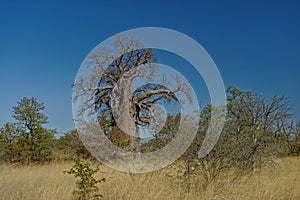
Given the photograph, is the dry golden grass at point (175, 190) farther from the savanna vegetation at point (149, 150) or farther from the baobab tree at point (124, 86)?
the baobab tree at point (124, 86)

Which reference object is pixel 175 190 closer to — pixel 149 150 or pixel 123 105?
pixel 149 150

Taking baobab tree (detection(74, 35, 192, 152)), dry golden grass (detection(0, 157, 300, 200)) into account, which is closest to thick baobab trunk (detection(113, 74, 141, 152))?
baobab tree (detection(74, 35, 192, 152))

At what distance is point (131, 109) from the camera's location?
15.7 meters

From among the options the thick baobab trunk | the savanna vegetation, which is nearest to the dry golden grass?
the savanna vegetation

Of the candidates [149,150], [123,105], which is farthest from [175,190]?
[123,105]

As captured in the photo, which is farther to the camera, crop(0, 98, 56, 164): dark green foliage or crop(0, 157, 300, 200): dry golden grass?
crop(0, 98, 56, 164): dark green foliage

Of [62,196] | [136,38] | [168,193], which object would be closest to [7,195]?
[62,196]

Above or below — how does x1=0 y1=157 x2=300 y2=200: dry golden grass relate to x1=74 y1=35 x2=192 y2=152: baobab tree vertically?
below

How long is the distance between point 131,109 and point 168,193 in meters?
10.4

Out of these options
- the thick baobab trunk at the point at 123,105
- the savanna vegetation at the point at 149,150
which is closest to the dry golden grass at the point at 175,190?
the savanna vegetation at the point at 149,150

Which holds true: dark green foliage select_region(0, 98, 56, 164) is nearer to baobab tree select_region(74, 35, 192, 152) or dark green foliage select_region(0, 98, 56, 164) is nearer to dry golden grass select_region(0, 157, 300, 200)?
baobab tree select_region(74, 35, 192, 152)

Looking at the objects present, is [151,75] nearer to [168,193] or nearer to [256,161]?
[256,161]

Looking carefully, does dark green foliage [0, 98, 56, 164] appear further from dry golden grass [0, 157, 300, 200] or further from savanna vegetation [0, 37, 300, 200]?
dry golden grass [0, 157, 300, 200]

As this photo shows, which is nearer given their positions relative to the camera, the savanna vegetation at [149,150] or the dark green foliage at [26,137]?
the savanna vegetation at [149,150]
